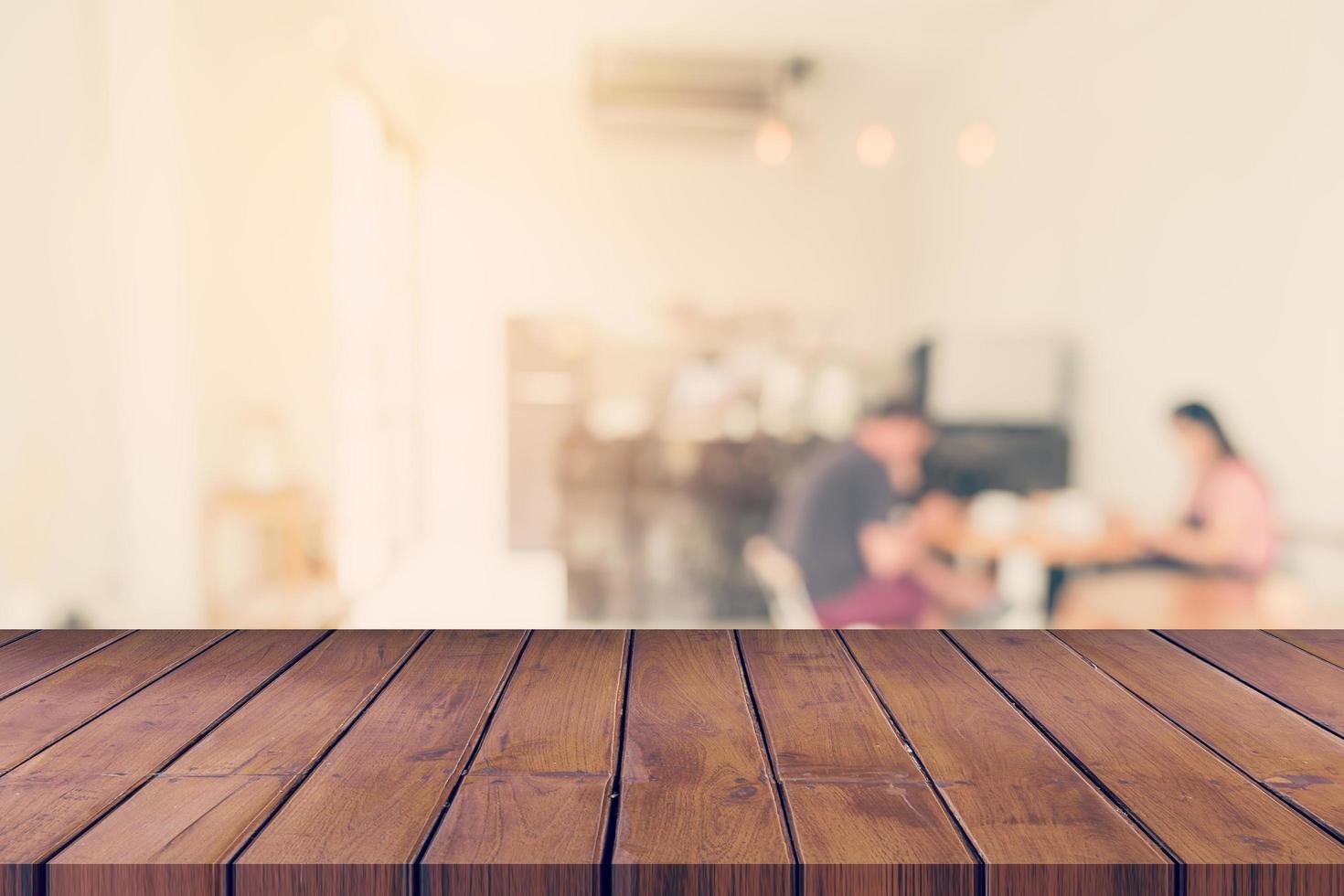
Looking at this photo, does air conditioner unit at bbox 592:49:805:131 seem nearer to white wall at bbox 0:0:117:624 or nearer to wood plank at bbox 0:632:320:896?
white wall at bbox 0:0:117:624

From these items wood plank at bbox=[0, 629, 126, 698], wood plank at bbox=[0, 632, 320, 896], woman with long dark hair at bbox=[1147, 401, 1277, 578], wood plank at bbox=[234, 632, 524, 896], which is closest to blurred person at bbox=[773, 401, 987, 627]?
woman with long dark hair at bbox=[1147, 401, 1277, 578]

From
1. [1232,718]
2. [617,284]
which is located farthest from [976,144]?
[1232,718]

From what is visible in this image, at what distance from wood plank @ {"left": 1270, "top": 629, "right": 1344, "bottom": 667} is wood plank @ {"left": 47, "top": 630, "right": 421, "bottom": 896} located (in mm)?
1277

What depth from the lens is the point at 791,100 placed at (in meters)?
2.15

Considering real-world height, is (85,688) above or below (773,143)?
below

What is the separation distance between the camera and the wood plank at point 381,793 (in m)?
0.78

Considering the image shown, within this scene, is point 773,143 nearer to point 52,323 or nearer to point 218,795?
point 52,323

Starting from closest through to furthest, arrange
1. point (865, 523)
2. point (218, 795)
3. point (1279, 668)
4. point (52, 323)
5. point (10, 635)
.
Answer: point (218, 795)
point (1279, 668)
point (10, 635)
point (52, 323)
point (865, 523)

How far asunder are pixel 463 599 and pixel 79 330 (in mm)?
1011

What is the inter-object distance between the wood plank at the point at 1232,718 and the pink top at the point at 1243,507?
37.4 inches

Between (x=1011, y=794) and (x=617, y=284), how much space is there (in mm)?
1490

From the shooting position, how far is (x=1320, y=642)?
1.48 metres

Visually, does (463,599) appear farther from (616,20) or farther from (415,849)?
(415,849)

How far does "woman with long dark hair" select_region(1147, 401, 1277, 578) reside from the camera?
2.25 meters
